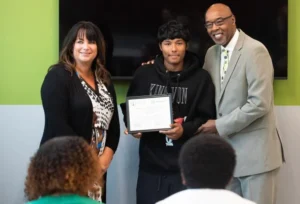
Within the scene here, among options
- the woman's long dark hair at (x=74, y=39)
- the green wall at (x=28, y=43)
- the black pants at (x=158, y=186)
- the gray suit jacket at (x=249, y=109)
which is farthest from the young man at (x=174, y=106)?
the green wall at (x=28, y=43)

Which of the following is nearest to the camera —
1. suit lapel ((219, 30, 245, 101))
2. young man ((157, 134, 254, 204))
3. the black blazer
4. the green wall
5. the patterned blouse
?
young man ((157, 134, 254, 204))

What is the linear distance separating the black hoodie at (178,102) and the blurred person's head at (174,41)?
0.09m

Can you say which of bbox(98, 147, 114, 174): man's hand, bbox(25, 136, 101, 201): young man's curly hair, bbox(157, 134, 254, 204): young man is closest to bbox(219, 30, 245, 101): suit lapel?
bbox(98, 147, 114, 174): man's hand

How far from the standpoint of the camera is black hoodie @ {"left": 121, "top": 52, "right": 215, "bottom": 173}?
260cm

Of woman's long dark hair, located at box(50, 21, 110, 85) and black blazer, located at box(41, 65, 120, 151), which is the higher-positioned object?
woman's long dark hair, located at box(50, 21, 110, 85)

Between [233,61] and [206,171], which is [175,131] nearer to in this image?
[233,61]

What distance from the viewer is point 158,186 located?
2596mm

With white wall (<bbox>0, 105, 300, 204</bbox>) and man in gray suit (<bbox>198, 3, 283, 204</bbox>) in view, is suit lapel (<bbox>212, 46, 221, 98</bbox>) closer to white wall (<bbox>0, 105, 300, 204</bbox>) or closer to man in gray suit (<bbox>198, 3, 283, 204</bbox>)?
man in gray suit (<bbox>198, 3, 283, 204</bbox>)

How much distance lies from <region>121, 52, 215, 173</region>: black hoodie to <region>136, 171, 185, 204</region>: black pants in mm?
35

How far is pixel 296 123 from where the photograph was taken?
3258 mm

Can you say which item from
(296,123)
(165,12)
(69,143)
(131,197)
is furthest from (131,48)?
(69,143)

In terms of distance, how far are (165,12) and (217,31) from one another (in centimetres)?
63

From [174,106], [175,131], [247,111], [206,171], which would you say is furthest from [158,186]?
[206,171]

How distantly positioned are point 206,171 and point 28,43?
6.82 ft
